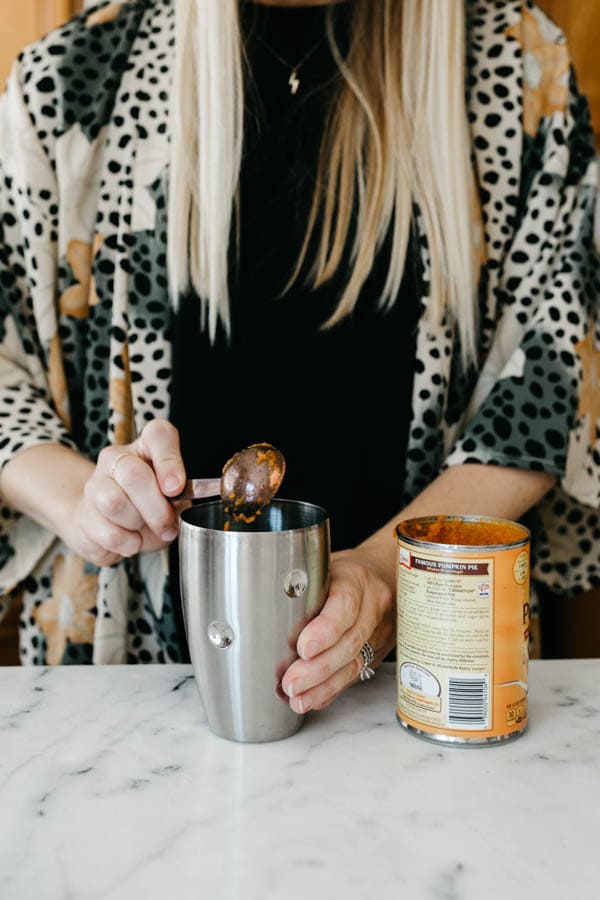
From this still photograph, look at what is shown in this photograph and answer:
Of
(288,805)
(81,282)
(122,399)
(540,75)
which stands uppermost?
(540,75)

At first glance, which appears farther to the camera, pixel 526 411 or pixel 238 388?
pixel 238 388

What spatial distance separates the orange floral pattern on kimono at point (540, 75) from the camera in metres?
1.07

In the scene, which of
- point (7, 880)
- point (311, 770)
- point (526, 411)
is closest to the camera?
point (7, 880)

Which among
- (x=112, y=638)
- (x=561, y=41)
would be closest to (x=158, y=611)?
(x=112, y=638)

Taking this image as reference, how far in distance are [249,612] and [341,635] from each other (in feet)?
0.28

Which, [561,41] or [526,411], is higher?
[561,41]

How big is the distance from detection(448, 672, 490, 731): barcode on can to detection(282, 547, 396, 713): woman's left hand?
9cm

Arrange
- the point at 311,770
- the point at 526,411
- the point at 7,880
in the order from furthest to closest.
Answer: the point at 526,411 → the point at 311,770 → the point at 7,880

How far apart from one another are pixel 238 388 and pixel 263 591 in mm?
510

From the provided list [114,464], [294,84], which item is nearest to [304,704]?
[114,464]

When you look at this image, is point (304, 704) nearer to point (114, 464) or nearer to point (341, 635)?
point (341, 635)

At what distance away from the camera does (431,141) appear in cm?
103

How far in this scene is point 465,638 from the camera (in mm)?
569

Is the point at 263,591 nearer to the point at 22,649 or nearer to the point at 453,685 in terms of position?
the point at 453,685
